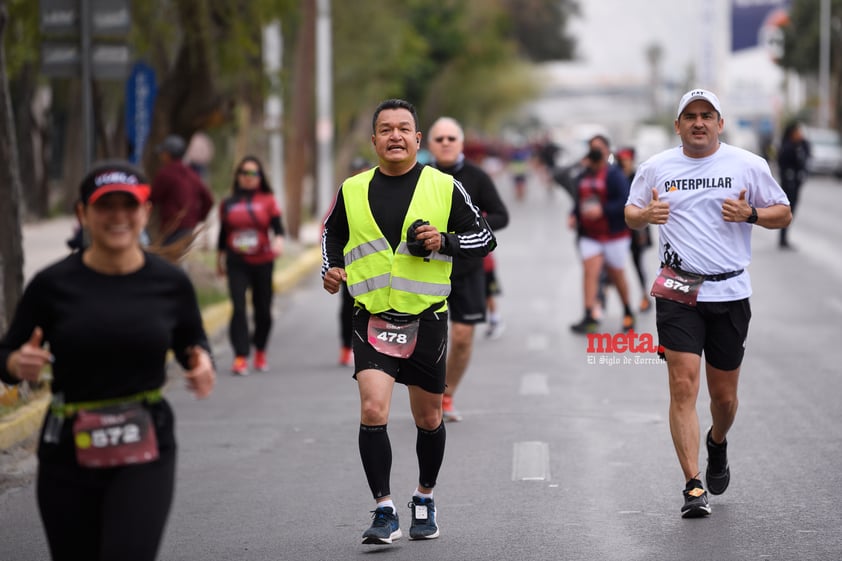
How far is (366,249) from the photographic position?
21.5 ft

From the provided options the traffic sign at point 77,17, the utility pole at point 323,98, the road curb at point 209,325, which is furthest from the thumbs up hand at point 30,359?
the utility pole at point 323,98

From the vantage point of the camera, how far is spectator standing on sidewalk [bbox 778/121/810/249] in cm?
2391

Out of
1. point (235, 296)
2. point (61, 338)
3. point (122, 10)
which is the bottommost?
point (235, 296)

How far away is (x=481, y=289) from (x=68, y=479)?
18.0 ft

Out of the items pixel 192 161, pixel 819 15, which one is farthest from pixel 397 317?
pixel 819 15

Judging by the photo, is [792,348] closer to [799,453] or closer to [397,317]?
[799,453]

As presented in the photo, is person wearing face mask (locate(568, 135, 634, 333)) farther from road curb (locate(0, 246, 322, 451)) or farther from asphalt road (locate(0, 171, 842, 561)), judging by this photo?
road curb (locate(0, 246, 322, 451))

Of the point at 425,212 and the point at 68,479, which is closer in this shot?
the point at 68,479

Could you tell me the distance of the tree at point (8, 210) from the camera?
11109 mm

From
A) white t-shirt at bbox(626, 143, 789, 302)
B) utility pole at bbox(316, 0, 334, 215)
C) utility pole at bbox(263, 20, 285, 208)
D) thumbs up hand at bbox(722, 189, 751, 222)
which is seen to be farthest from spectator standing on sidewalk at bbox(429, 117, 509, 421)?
utility pole at bbox(316, 0, 334, 215)

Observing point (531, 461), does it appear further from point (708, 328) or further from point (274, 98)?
point (274, 98)

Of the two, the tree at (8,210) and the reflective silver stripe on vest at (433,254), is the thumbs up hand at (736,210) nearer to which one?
the reflective silver stripe on vest at (433,254)

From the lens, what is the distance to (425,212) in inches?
257

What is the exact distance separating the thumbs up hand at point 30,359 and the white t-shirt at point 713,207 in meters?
3.35
